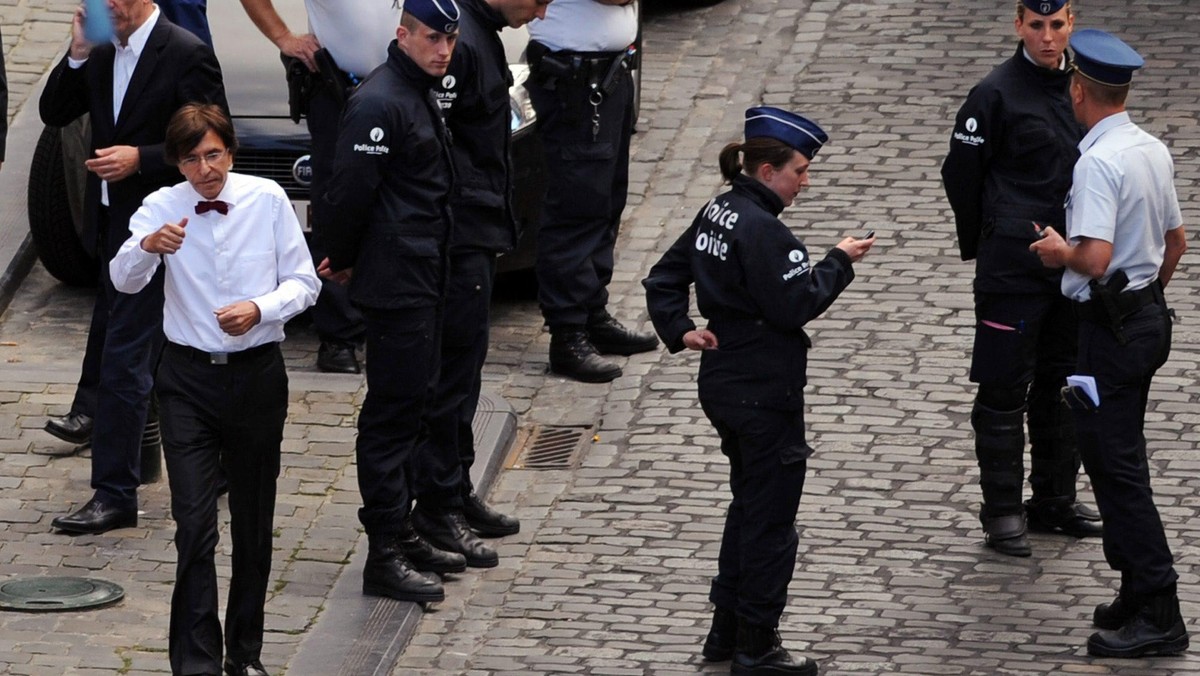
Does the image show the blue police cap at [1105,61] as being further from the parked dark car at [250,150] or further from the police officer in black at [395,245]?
the parked dark car at [250,150]

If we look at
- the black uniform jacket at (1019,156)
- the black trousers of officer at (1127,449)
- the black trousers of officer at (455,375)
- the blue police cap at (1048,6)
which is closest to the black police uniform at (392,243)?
the black trousers of officer at (455,375)

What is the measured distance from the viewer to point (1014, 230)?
8.22m

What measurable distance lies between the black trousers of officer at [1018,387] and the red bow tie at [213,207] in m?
3.07

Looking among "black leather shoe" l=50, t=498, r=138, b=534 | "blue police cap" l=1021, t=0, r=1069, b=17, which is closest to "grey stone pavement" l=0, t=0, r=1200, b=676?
"black leather shoe" l=50, t=498, r=138, b=534

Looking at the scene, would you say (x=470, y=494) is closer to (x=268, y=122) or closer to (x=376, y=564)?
(x=376, y=564)

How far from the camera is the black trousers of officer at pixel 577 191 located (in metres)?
9.95

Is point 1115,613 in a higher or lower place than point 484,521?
higher

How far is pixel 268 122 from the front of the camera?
33.7 feet

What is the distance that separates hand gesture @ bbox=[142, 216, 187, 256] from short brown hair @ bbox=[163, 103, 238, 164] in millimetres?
256

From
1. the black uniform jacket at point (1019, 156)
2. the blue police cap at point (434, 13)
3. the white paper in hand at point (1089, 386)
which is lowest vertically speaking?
the white paper in hand at point (1089, 386)

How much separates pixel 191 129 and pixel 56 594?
198cm

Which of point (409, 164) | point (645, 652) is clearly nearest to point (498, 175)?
point (409, 164)

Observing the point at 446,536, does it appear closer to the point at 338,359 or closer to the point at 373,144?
the point at 373,144

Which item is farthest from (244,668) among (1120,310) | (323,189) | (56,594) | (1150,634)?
(1120,310)
